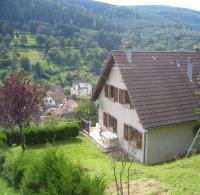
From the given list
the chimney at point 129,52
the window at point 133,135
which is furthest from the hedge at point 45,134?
the chimney at point 129,52

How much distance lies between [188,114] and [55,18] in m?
167

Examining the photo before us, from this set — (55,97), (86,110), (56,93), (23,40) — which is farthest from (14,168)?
(23,40)

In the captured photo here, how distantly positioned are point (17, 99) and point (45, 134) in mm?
7181

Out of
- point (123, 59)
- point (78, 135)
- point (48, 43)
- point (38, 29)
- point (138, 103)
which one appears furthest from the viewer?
point (38, 29)

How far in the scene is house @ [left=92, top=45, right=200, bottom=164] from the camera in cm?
1883

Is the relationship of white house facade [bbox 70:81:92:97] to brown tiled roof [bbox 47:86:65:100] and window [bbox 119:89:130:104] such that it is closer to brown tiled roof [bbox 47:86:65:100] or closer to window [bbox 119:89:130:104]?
brown tiled roof [bbox 47:86:65:100]

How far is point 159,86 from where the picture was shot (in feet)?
67.1

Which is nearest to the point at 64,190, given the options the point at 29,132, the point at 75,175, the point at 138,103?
the point at 75,175

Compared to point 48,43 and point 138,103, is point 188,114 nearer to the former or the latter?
point 138,103

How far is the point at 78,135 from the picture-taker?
25.1 m

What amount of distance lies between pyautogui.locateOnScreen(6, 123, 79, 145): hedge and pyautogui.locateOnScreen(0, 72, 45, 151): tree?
4.97 meters

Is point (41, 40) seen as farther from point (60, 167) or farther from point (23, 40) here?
point (60, 167)

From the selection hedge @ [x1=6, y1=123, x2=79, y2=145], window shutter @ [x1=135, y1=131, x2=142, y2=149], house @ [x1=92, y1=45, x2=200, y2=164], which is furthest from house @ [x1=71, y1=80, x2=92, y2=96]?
window shutter @ [x1=135, y1=131, x2=142, y2=149]

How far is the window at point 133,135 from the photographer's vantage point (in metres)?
19.3
